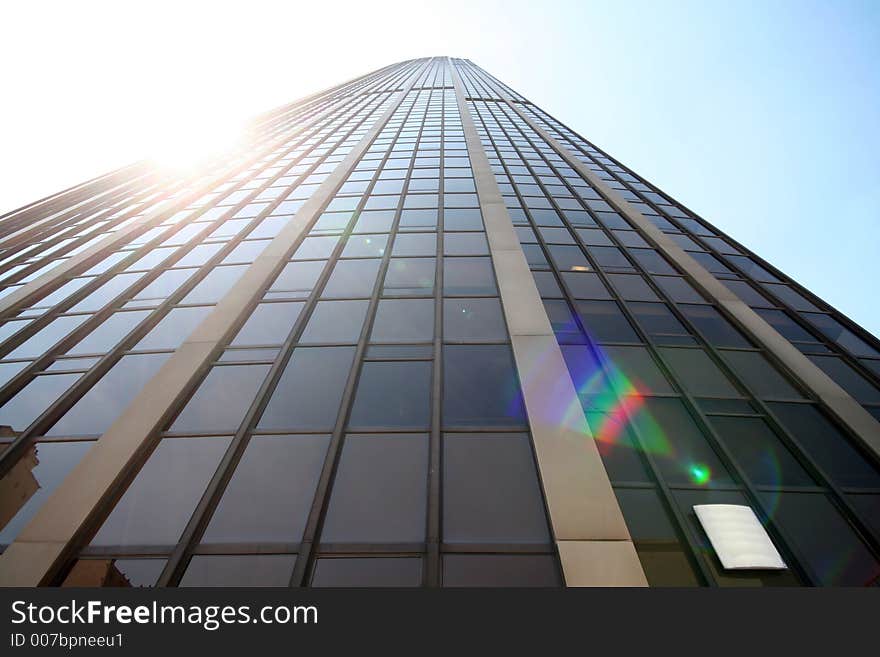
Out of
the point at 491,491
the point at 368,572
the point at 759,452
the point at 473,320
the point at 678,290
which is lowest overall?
Result: the point at 368,572

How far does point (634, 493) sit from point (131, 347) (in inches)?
470

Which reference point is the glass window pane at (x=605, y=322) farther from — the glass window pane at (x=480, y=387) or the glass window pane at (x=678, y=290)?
the glass window pane at (x=480, y=387)

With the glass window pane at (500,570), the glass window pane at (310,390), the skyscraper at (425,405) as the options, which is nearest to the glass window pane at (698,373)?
the skyscraper at (425,405)

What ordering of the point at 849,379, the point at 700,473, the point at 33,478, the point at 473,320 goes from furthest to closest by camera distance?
the point at 473,320, the point at 849,379, the point at 700,473, the point at 33,478

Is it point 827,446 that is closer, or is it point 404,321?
point 827,446

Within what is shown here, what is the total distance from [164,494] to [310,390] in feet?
10.2

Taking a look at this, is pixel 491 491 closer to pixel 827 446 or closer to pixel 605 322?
pixel 605 322

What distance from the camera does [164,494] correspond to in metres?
7.40

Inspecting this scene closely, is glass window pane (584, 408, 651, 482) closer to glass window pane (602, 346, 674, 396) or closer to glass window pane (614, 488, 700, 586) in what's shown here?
glass window pane (614, 488, 700, 586)

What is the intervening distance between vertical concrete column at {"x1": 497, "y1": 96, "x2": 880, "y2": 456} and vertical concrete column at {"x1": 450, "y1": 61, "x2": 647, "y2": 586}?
5.69m

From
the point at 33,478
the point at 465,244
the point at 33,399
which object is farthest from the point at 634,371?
the point at 33,399

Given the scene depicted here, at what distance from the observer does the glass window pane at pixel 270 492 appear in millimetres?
6820

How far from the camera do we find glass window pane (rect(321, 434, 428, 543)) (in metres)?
6.80

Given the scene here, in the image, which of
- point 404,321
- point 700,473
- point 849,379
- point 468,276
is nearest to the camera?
point 700,473
